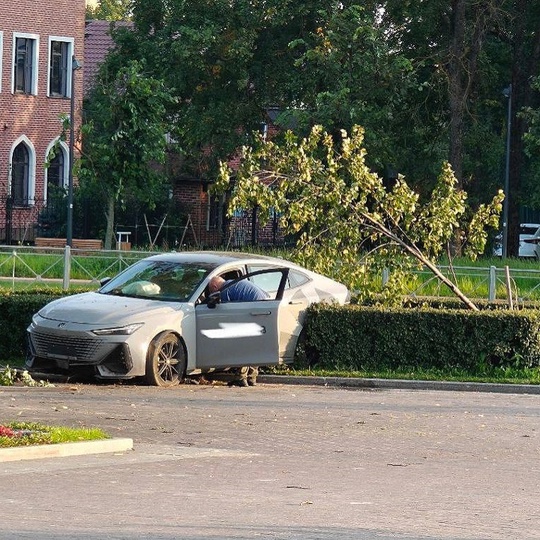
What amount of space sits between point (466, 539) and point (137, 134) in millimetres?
36996

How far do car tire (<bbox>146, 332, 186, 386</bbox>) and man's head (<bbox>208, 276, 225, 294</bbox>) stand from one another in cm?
96

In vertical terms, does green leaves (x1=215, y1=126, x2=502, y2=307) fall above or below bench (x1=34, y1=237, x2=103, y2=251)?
above

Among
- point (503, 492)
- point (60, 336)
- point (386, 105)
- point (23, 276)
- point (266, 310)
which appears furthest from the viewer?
point (386, 105)

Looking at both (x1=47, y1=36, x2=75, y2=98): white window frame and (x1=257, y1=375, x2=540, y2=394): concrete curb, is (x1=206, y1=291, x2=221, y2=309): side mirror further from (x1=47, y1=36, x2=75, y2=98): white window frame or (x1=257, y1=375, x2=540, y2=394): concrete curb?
(x1=47, y1=36, x2=75, y2=98): white window frame

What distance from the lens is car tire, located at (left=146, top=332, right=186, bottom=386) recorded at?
1814 centimetres

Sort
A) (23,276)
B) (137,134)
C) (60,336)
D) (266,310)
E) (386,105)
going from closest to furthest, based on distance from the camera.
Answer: (60,336)
(266,310)
(23,276)
(137,134)
(386,105)

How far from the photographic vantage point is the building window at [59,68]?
197 feet

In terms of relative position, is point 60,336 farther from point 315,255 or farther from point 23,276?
point 23,276

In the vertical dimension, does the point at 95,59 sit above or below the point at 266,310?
above

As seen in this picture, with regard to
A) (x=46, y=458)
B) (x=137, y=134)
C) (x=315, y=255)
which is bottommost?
(x=46, y=458)

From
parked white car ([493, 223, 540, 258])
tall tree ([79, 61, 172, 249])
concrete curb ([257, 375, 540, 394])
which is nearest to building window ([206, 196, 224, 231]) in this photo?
parked white car ([493, 223, 540, 258])

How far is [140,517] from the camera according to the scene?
937cm

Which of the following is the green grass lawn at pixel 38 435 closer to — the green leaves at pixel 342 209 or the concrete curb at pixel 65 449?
the concrete curb at pixel 65 449

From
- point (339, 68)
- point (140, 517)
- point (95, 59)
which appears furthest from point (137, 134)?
point (140, 517)
